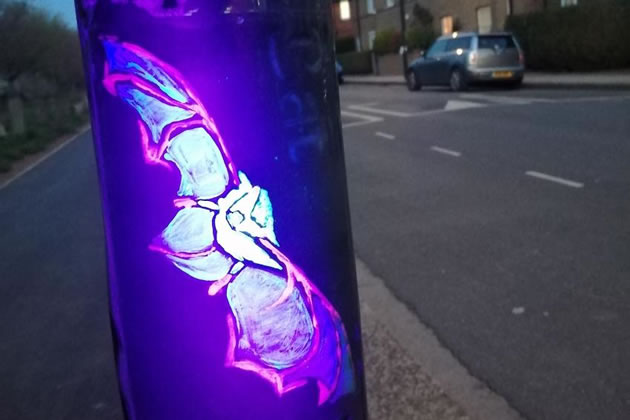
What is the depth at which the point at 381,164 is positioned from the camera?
12742 millimetres

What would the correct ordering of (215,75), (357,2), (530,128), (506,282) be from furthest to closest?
(357,2), (530,128), (506,282), (215,75)

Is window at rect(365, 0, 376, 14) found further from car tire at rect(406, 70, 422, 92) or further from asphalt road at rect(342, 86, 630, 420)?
asphalt road at rect(342, 86, 630, 420)

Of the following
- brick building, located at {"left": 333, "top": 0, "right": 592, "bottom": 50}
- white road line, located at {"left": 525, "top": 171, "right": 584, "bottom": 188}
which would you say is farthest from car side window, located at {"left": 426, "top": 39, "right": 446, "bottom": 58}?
white road line, located at {"left": 525, "top": 171, "right": 584, "bottom": 188}

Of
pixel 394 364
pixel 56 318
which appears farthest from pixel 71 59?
pixel 394 364

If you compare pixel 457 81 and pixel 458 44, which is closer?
pixel 458 44

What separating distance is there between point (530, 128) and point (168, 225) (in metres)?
12.9

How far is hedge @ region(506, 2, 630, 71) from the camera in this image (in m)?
25.2

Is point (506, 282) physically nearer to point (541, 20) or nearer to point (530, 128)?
point (530, 128)

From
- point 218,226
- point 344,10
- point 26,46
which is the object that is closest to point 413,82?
point 26,46

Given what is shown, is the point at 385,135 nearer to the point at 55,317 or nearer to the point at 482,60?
the point at 482,60

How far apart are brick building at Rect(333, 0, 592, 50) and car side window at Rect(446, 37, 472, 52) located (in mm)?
4362

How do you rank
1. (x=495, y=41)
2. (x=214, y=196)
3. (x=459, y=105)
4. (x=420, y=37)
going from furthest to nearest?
(x=420, y=37), (x=495, y=41), (x=459, y=105), (x=214, y=196)

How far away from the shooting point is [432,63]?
88.9 ft

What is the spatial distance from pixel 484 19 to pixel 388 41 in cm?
938
